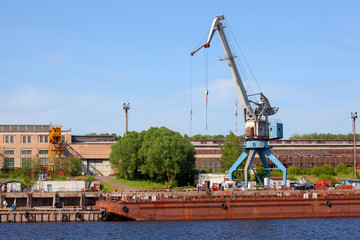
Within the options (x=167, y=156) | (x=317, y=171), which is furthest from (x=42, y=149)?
(x=317, y=171)

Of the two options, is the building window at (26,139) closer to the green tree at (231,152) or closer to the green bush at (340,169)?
the green tree at (231,152)

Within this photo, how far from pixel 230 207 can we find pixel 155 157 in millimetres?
30241

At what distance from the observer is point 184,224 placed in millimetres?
62906

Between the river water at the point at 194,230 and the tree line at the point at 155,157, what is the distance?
31.2m

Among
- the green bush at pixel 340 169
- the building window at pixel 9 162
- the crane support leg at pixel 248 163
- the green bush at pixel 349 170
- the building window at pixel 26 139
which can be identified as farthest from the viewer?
the green bush at pixel 349 170

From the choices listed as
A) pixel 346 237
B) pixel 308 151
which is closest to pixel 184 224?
pixel 346 237

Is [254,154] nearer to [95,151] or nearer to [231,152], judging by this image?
[231,152]

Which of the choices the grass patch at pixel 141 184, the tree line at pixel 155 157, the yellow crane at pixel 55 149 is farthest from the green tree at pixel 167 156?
the yellow crane at pixel 55 149

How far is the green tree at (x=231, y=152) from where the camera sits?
105 meters

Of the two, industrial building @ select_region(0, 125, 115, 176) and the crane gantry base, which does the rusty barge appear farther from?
industrial building @ select_region(0, 125, 115, 176)

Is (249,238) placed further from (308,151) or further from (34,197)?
(308,151)

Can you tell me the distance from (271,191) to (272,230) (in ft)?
63.5

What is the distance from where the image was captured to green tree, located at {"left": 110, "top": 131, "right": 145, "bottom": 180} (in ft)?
326

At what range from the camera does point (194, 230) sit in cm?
5816
